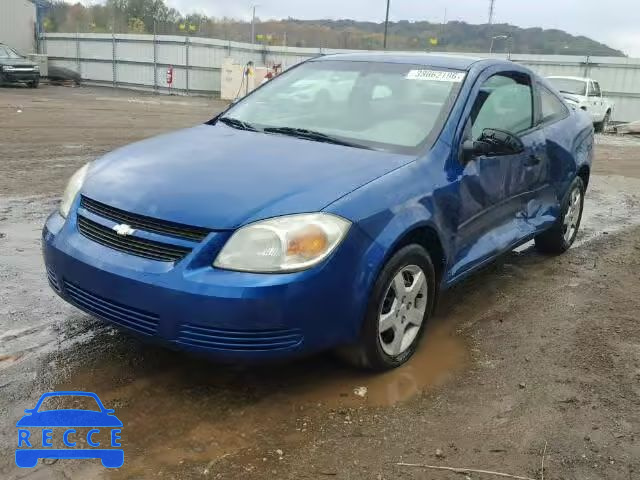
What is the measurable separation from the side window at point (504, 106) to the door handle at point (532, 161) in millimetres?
209

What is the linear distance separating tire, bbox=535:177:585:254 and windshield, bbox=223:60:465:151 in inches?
82.1

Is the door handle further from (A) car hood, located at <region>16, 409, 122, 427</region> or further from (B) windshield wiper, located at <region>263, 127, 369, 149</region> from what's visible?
(A) car hood, located at <region>16, 409, 122, 427</region>

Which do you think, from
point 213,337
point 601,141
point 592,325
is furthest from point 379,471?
point 601,141

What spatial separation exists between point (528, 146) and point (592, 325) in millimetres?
1300

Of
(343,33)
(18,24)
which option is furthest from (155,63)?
(343,33)

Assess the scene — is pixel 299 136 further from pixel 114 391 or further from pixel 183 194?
pixel 114 391

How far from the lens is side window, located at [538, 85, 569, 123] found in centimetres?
507

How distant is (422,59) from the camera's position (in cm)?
431

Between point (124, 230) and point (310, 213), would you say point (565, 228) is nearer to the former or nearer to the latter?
point (310, 213)

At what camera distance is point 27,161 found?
9289mm

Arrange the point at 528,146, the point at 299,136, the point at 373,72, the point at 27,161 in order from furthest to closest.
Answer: the point at 27,161 → the point at 528,146 → the point at 373,72 → the point at 299,136

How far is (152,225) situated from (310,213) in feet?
2.31

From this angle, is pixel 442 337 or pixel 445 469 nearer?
pixel 445 469

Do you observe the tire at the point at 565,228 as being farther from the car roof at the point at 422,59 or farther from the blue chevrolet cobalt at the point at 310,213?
the car roof at the point at 422,59
